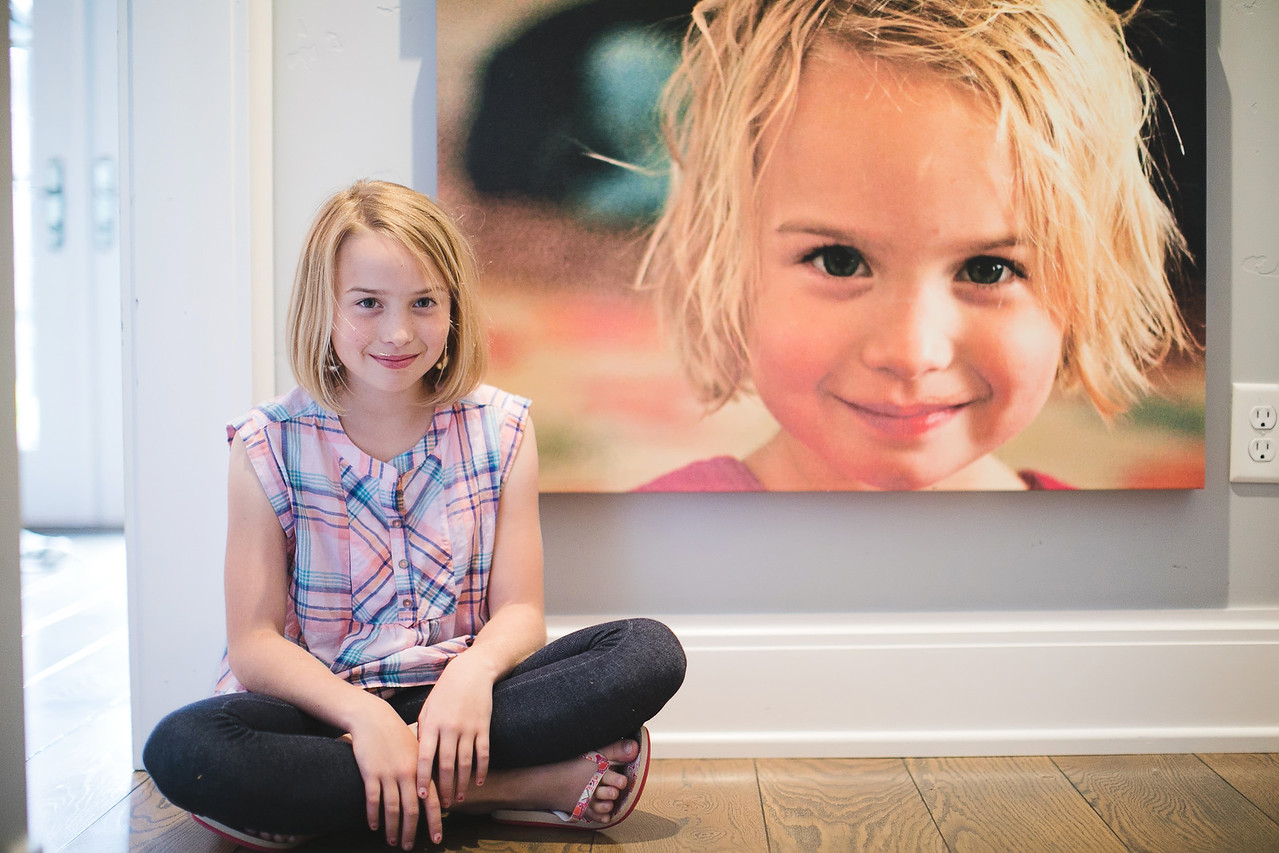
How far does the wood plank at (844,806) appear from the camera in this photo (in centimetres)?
95

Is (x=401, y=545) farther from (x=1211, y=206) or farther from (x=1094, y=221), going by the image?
(x=1211, y=206)

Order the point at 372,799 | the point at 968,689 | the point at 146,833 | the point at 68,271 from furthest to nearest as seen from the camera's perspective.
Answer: the point at 68,271 < the point at 968,689 < the point at 146,833 < the point at 372,799

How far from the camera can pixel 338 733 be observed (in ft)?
3.13

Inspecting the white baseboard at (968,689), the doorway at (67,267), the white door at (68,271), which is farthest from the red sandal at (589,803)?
the white door at (68,271)

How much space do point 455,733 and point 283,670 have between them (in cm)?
19

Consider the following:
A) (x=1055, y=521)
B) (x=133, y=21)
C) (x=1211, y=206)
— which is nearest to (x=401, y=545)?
(x=133, y=21)

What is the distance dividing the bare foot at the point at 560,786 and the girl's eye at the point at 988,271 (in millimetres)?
714

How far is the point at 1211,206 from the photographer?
125 cm

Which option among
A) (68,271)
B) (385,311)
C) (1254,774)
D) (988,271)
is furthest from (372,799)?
(68,271)

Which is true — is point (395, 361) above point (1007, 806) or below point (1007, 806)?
above

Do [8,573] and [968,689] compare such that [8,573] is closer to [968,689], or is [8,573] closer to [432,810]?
[432,810]

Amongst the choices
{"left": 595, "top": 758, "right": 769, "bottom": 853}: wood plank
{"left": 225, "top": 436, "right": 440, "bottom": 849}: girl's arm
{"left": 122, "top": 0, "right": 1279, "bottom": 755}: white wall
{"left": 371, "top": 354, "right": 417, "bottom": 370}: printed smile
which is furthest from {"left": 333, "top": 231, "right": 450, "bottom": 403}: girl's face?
{"left": 595, "top": 758, "right": 769, "bottom": 853}: wood plank

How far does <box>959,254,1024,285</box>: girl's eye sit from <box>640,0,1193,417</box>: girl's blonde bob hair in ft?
0.12

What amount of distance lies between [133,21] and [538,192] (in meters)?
0.54
